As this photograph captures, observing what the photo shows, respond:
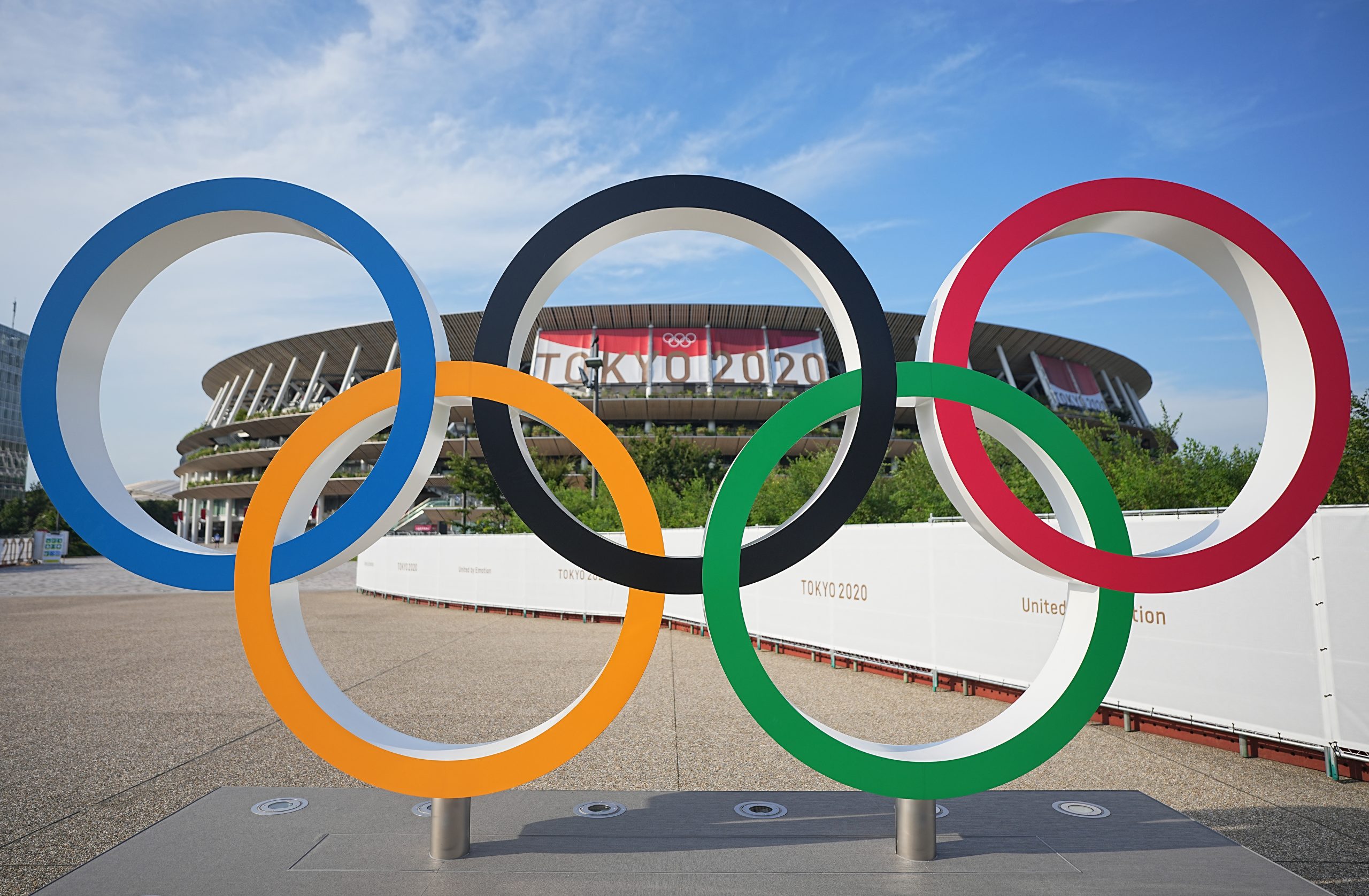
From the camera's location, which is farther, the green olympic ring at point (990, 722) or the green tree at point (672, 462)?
the green tree at point (672, 462)

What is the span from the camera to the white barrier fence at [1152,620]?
250 inches

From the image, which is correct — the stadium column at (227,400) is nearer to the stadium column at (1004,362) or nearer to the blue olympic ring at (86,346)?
the stadium column at (1004,362)

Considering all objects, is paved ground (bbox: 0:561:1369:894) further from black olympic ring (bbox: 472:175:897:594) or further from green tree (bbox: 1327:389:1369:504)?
green tree (bbox: 1327:389:1369:504)

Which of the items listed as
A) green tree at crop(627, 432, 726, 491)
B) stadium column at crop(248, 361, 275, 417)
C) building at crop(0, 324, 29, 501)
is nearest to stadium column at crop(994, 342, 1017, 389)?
green tree at crop(627, 432, 726, 491)

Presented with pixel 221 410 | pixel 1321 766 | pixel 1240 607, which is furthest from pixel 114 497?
pixel 221 410

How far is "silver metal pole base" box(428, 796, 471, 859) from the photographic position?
4305 mm

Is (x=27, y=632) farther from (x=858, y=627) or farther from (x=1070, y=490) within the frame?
(x=1070, y=490)

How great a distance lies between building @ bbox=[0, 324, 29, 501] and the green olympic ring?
89682mm

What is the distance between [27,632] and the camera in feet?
50.1

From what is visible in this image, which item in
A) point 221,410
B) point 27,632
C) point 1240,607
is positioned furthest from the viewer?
point 221,410

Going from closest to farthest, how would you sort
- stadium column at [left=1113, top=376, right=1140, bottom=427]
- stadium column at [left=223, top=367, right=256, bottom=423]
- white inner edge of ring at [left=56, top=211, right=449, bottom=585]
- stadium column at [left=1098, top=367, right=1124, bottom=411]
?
white inner edge of ring at [left=56, top=211, right=449, bottom=585] < stadium column at [left=1098, top=367, right=1124, bottom=411] < stadium column at [left=223, top=367, right=256, bottom=423] < stadium column at [left=1113, top=376, right=1140, bottom=427]

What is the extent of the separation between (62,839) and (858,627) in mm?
9014

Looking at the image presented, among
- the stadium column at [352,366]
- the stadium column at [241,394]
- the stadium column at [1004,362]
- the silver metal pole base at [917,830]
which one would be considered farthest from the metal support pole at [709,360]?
the silver metal pole base at [917,830]

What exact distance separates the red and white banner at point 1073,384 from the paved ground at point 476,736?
147 feet
